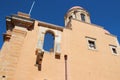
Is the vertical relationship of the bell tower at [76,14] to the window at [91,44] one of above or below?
above

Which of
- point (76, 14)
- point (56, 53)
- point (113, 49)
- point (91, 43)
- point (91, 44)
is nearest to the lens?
point (56, 53)

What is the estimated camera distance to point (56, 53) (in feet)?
42.4

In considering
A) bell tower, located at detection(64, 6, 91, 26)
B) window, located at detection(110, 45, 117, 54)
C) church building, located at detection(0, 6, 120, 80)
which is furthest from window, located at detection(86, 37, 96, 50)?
bell tower, located at detection(64, 6, 91, 26)

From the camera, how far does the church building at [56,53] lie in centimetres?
1101

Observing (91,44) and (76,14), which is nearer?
(91,44)

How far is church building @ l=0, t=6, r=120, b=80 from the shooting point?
11.0 m

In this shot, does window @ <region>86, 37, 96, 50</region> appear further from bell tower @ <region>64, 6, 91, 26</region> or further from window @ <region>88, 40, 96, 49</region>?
bell tower @ <region>64, 6, 91, 26</region>

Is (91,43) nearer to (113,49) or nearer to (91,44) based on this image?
(91,44)

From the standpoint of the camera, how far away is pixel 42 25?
48.4ft

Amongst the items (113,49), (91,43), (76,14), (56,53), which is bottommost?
(56,53)

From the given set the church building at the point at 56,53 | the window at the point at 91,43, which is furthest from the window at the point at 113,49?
the window at the point at 91,43

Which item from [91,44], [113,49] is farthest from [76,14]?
[113,49]

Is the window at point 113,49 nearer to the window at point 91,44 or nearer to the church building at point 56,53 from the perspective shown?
the church building at point 56,53

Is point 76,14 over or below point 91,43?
over
